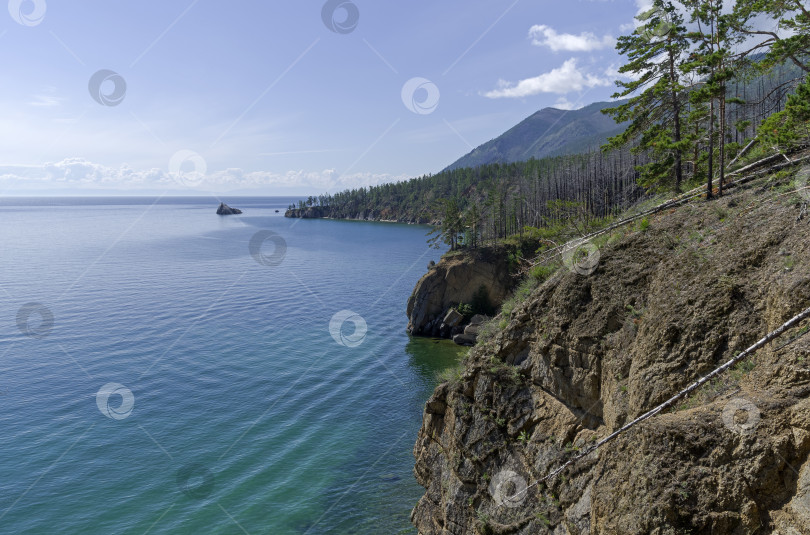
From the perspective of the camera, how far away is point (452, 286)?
57.3 meters

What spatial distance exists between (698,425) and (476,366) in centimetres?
→ 837

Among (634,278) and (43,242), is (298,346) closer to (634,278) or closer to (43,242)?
(634,278)

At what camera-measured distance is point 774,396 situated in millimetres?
7656

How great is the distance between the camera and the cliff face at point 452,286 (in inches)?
2200

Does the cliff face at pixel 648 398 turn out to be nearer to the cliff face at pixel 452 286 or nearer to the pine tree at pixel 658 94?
the pine tree at pixel 658 94

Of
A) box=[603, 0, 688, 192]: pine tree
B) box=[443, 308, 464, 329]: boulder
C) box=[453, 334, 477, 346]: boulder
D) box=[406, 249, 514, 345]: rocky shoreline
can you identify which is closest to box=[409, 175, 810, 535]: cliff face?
box=[603, 0, 688, 192]: pine tree

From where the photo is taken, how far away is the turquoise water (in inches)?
976

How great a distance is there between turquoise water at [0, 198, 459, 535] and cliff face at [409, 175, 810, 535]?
1148 centimetres

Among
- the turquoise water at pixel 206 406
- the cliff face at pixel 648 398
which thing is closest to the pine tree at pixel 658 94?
the cliff face at pixel 648 398

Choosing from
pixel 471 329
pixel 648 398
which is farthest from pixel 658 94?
pixel 471 329

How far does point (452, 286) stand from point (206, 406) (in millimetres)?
31443

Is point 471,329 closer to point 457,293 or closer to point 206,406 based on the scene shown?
point 457,293

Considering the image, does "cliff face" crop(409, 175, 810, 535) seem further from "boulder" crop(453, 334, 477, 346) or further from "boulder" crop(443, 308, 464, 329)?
"boulder" crop(443, 308, 464, 329)

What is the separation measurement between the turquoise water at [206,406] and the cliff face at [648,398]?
1148 cm
